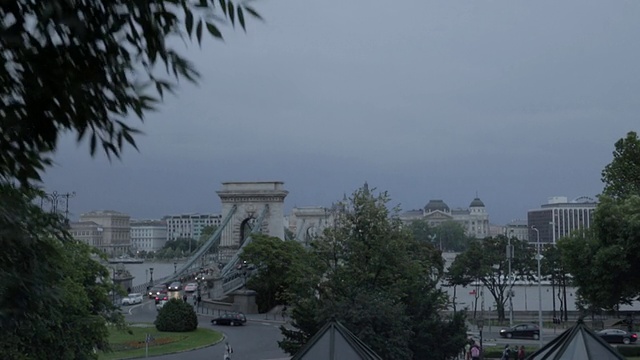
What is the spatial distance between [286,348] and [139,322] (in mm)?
29484

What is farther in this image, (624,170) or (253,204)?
(253,204)

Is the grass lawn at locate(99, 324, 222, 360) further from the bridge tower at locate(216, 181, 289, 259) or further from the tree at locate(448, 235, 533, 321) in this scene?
the bridge tower at locate(216, 181, 289, 259)

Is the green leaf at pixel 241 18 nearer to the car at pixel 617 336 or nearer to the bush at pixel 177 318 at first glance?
the car at pixel 617 336

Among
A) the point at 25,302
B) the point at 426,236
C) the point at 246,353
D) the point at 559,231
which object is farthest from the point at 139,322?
the point at 559,231

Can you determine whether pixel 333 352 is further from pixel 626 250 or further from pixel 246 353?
pixel 246 353

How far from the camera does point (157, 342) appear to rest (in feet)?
134

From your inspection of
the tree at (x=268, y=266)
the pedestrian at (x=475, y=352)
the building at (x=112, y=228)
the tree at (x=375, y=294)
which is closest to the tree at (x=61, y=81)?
the tree at (x=375, y=294)

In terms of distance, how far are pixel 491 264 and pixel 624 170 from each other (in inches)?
929

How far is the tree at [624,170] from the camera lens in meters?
38.3

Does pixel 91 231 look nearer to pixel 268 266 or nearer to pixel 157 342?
pixel 268 266

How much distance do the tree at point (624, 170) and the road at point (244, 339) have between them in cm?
1665

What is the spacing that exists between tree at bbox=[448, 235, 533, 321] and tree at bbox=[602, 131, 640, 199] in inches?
858

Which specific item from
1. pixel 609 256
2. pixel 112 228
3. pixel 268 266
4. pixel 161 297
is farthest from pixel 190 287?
pixel 112 228

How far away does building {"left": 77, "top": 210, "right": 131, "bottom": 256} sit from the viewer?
468 ft
